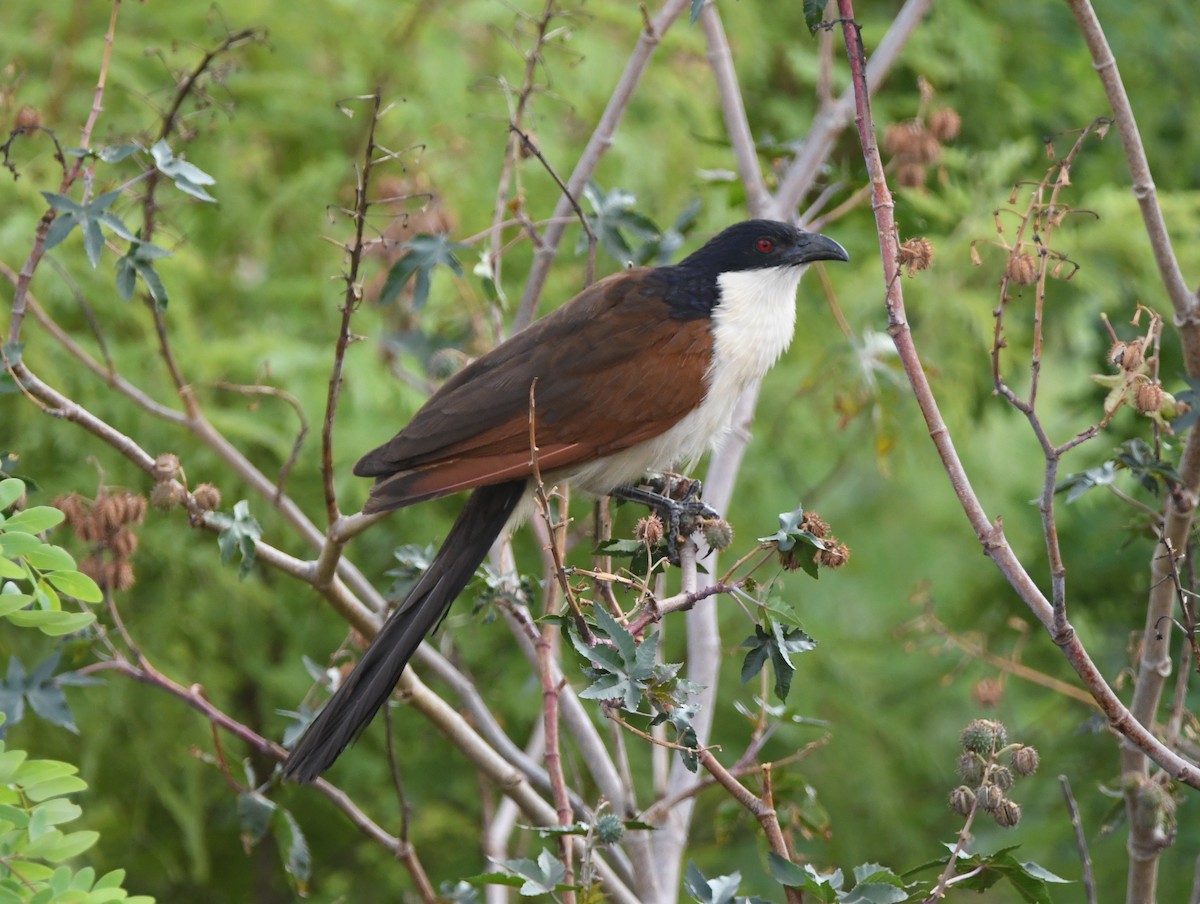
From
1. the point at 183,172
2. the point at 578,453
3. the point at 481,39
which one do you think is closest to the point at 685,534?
the point at 578,453

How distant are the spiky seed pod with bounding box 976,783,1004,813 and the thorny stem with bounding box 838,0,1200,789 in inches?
6.7

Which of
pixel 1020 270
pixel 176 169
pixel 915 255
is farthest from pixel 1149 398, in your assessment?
pixel 176 169

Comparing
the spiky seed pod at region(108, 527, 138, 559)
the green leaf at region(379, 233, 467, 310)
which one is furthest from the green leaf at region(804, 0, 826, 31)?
the spiky seed pod at region(108, 527, 138, 559)

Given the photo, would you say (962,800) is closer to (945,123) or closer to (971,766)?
(971,766)

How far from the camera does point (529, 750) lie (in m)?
3.21

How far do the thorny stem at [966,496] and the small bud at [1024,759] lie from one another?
118 mm

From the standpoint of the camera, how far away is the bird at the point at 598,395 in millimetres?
2480

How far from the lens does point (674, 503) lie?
2512mm

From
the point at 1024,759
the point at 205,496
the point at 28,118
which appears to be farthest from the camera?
the point at 28,118

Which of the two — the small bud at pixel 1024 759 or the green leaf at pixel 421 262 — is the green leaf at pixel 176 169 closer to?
the green leaf at pixel 421 262

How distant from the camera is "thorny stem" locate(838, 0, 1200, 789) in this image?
5.47 ft

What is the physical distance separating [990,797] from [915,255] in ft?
2.29

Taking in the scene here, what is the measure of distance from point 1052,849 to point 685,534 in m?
2.12

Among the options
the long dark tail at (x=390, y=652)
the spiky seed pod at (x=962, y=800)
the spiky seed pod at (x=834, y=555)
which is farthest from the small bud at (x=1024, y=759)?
the long dark tail at (x=390, y=652)
